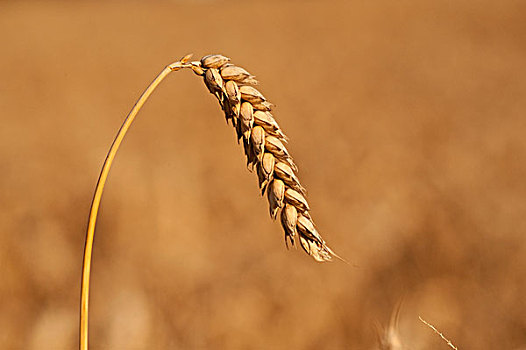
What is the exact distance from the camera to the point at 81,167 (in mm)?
2361

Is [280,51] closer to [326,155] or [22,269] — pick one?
[326,155]

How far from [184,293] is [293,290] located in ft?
1.12

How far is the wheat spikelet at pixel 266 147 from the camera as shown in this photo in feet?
1.53

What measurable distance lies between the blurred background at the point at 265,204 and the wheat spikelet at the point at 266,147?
0.85ft

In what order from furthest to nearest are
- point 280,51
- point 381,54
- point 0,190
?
point 280,51 → point 381,54 → point 0,190

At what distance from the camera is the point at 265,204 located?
6.89 feet

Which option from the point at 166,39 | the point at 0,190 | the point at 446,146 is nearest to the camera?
the point at 0,190

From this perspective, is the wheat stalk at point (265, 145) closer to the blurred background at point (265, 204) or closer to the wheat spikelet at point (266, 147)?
the wheat spikelet at point (266, 147)

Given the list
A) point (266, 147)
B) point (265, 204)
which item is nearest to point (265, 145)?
point (266, 147)

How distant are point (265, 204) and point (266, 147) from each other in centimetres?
162

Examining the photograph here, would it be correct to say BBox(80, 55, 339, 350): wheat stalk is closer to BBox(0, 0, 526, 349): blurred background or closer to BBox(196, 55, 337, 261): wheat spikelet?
BBox(196, 55, 337, 261): wheat spikelet

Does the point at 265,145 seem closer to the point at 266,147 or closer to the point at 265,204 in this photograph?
the point at 266,147

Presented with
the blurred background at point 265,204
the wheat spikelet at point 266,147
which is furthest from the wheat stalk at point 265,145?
the blurred background at point 265,204

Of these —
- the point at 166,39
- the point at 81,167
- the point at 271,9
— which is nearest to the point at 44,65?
the point at 166,39
